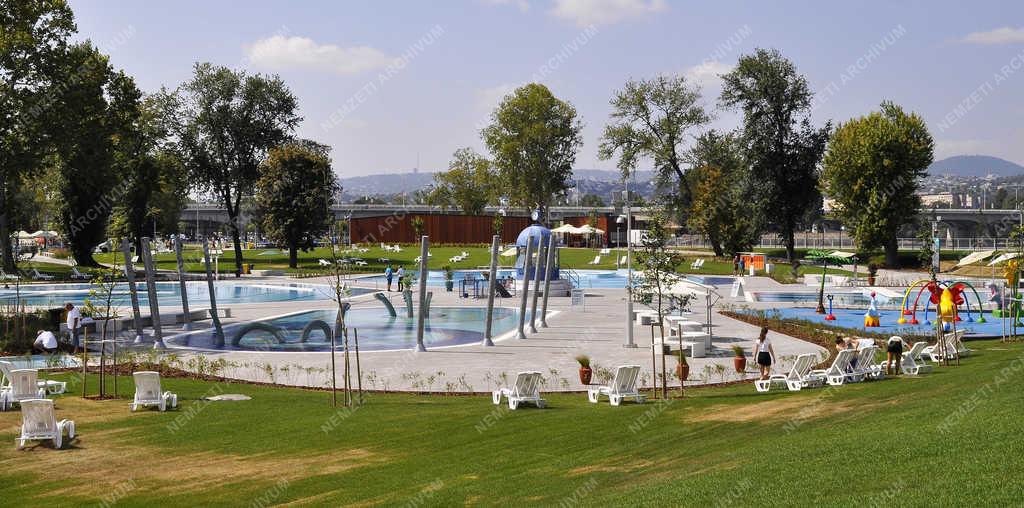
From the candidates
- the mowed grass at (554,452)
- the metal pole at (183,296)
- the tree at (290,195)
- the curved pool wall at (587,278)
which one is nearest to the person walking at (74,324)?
the metal pole at (183,296)

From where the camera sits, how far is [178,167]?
2542 inches

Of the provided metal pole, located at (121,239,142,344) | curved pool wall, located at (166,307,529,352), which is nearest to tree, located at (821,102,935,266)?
curved pool wall, located at (166,307,529,352)

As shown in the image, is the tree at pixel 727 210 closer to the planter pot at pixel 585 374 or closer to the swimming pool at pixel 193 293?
the swimming pool at pixel 193 293

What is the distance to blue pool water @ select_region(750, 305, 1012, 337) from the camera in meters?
28.7

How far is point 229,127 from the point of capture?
67000 millimetres

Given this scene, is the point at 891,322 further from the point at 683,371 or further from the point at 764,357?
the point at 683,371

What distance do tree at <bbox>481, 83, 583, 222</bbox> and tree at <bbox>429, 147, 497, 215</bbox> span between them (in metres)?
14.4

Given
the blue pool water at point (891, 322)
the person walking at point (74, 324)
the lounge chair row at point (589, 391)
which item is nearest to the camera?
the lounge chair row at point (589, 391)

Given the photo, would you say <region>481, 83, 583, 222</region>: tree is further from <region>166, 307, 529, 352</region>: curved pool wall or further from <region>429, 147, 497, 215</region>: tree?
<region>166, 307, 529, 352</region>: curved pool wall

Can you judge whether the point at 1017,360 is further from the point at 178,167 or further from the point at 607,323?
the point at 178,167

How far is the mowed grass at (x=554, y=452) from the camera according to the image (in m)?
9.03

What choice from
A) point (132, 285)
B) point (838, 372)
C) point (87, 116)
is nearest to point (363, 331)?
point (132, 285)

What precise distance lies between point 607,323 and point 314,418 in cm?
1729

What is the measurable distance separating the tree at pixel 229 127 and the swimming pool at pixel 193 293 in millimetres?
16867
